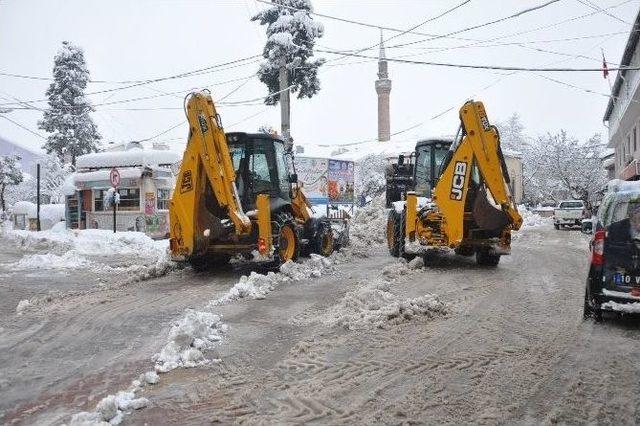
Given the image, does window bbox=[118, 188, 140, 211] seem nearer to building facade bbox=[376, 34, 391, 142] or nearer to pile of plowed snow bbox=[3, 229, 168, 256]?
pile of plowed snow bbox=[3, 229, 168, 256]

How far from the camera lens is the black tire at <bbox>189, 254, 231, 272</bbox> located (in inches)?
472

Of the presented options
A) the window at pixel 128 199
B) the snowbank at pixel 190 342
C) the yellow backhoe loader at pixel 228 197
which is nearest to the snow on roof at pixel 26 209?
the window at pixel 128 199

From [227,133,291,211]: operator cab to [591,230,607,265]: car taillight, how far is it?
6.50m

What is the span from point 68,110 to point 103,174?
16.9m

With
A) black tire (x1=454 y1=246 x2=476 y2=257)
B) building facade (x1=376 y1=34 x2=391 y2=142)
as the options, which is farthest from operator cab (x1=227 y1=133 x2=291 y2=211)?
building facade (x1=376 y1=34 x2=391 y2=142)

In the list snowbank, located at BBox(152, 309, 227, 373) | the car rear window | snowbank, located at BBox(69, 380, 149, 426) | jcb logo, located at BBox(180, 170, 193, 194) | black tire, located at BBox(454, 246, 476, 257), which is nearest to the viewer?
snowbank, located at BBox(69, 380, 149, 426)

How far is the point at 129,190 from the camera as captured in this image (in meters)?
26.1

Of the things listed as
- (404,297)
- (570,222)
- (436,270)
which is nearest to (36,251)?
(436,270)

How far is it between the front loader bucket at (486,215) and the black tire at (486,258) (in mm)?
613

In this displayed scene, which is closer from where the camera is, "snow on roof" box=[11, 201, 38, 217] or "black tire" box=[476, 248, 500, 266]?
"black tire" box=[476, 248, 500, 266]

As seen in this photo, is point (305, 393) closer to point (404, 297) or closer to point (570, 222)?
point (404, 297)

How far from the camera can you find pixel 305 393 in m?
4.24

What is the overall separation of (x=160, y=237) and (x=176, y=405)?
22.5 metres

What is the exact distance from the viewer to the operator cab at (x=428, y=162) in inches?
533
